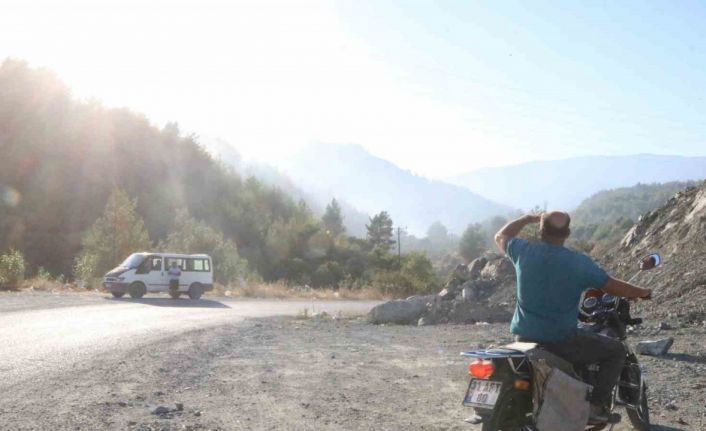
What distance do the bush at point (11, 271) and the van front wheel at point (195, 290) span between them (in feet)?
25.9

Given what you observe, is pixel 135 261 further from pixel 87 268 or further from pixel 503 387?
pixel 503 387

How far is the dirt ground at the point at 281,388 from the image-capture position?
695 cm

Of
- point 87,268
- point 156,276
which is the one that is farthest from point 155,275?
point 87,268

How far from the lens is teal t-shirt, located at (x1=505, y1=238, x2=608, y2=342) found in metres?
5.28

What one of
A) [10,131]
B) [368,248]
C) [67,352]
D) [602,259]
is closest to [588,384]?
[67,352]

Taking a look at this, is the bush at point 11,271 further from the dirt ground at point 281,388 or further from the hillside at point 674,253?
the hillside at point 674,253

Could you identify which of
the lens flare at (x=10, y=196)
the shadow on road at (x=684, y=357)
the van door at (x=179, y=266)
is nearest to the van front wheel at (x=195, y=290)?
the van door at (x=179, y=266)

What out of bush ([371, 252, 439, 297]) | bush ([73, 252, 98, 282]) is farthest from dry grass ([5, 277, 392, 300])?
bush ([371, 252, 439, 297])

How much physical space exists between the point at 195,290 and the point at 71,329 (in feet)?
52.8

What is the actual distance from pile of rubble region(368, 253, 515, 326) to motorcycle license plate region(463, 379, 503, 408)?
14.5 m

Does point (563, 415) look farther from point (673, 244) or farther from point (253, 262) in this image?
point (253, 262)

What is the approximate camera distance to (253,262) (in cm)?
7594

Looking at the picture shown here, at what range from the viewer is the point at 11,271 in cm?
3303

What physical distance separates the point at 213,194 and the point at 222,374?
7915 cm
